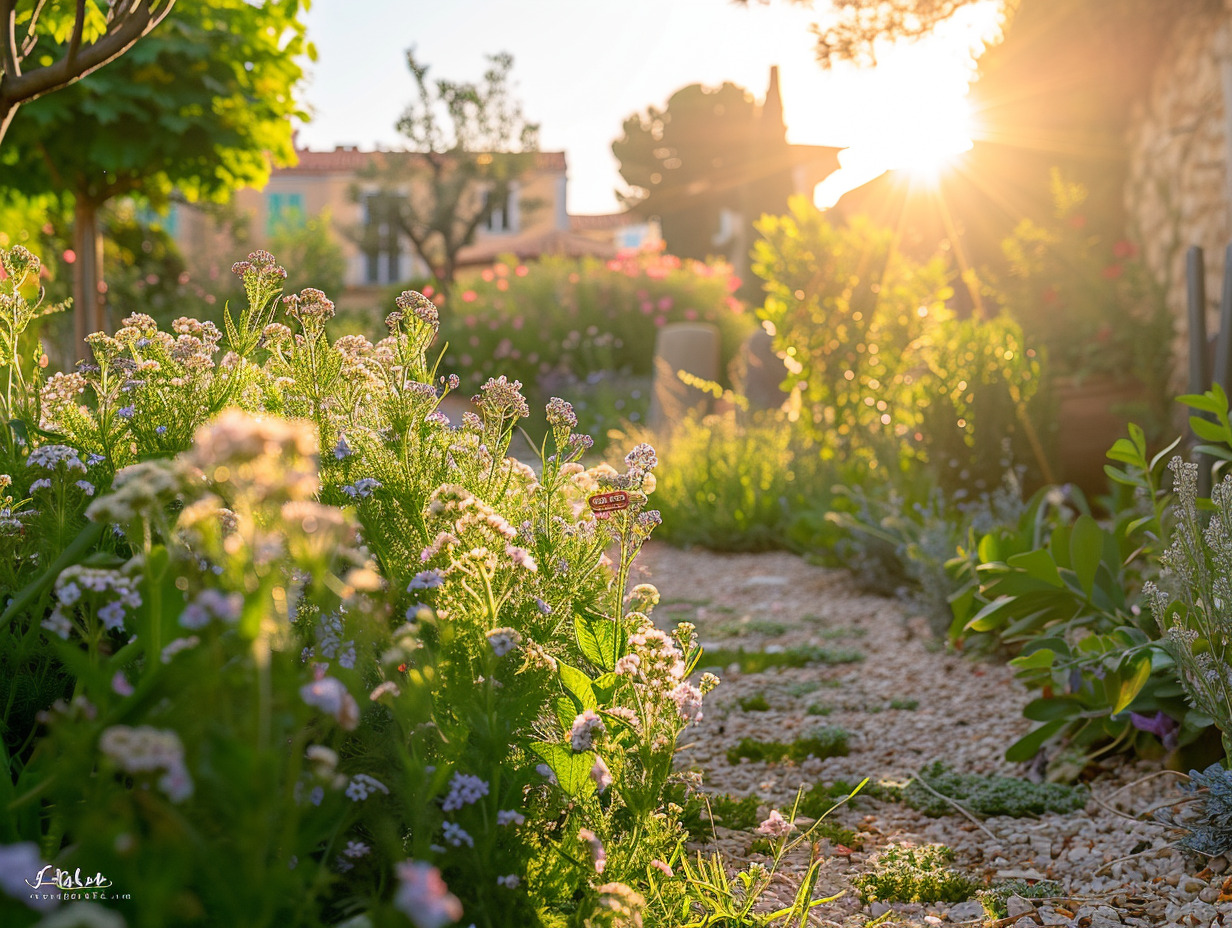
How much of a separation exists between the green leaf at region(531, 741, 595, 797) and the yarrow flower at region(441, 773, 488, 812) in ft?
0.79

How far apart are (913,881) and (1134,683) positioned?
65 centimetres

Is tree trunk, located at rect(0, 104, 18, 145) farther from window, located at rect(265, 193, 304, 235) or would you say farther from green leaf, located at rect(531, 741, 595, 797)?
window, located at rect(265, 193, 304, 235)

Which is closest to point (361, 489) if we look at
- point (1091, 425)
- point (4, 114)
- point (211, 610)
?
point (211, 610)

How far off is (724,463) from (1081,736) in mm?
3993

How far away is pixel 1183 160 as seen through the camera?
5.51 meters

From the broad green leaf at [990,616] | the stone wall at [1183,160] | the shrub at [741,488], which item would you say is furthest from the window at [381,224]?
the broad green leaf at [990,616]

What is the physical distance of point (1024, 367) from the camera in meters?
5.28

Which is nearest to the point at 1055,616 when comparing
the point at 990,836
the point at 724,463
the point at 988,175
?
the point at 990,836

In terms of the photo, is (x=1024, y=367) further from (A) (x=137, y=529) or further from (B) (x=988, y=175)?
(A) (x=137, y=529)

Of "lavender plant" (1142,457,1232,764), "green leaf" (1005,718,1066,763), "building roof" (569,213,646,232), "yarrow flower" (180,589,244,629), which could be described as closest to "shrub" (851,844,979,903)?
"green leaf" (1005,718,1066,763)

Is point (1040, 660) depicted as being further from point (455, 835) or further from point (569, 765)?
point (455, 835)

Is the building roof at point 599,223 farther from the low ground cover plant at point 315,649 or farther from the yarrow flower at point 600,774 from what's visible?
the yarrow flower at point 600,774

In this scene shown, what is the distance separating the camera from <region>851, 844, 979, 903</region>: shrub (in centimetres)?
179

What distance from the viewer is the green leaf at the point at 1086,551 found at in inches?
91.0
